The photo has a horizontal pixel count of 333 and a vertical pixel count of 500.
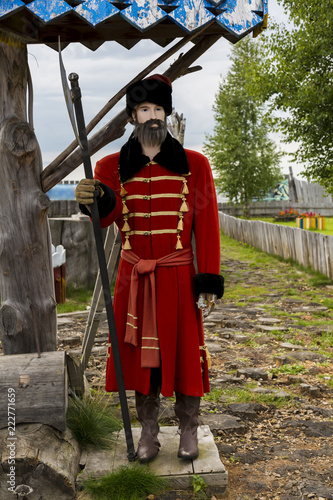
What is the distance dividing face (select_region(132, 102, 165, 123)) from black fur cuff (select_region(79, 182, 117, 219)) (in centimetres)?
48

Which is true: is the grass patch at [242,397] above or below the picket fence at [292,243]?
below

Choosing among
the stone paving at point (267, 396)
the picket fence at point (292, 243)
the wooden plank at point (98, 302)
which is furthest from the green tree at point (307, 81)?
the wooden plank at point (98, 302)

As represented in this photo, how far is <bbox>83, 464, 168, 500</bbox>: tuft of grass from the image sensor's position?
123 inches

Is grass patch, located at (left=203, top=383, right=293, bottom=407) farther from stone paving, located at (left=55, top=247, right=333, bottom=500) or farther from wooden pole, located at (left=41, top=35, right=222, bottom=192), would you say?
wooden pole, located at (left=41, top=35, right=222, bottom=192)

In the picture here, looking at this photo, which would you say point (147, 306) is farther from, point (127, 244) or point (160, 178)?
point (160, 178)

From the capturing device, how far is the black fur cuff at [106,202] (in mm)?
3291

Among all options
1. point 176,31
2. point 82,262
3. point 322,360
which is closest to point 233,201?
point 82,262

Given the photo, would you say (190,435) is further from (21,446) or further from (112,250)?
(112,250)

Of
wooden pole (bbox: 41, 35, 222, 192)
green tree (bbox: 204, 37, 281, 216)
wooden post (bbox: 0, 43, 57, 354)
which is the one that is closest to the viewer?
wooden post (bbox: 0, 43, 57, 354)

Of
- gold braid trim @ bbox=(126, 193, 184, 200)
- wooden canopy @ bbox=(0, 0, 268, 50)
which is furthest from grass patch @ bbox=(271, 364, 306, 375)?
wooden canopy @ bbox=(0, 0, 268, 50)

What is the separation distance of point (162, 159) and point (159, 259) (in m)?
0.61

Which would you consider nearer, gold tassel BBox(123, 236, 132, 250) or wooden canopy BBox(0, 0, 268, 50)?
wooden canopy BBox(0, 0, 268, 50)

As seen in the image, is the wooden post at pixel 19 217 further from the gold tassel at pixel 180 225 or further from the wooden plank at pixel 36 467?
the gold tassel at pixel 180 225

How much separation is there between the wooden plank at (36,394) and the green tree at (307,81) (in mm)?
9991
